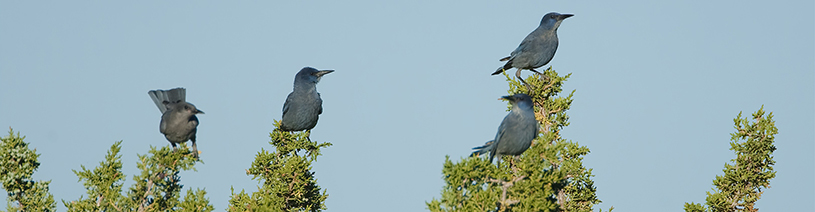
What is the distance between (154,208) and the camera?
37.2ft

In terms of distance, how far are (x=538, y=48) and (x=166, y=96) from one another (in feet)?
18.8

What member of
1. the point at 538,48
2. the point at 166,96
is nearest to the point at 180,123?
the point at 166,96

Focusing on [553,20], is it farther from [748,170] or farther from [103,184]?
[103,184]

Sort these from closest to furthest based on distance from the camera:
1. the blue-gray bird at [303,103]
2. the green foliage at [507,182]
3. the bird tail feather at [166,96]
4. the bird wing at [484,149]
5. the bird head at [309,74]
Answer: the green foliage at [507,182] → the bird wing at [484,149] → the bird tail feather at [166,96] → the blue-gray bird at [303,103] → the bird head at [309,74]

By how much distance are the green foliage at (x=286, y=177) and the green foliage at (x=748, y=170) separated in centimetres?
588

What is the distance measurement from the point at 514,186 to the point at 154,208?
4.42 meters

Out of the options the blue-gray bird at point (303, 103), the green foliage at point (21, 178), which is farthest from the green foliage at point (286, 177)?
the green foliage at point (21, 178)

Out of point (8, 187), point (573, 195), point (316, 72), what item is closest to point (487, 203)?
point (573, 195)

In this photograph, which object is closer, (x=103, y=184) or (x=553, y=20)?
(x=103, y=184)

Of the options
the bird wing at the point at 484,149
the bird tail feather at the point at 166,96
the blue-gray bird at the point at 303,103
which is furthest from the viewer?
the blue-gray bird at the point at 303,103

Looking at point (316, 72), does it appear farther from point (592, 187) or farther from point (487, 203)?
point (487, 203)

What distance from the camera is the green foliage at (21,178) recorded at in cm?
1270

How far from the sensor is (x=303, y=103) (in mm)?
14664

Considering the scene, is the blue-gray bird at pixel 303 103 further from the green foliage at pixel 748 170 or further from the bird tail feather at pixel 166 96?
the green foliage at pixel 748 170
